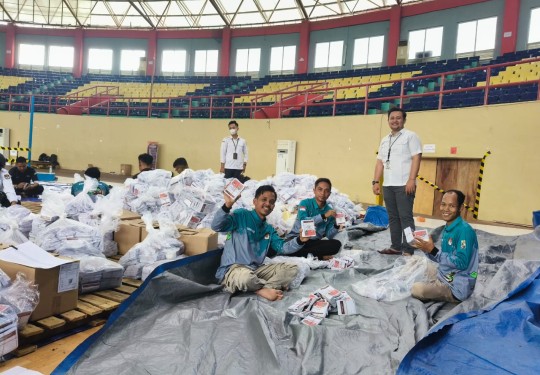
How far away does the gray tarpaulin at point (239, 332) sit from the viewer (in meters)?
1.91

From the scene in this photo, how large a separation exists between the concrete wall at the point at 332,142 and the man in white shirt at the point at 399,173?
14.6ft

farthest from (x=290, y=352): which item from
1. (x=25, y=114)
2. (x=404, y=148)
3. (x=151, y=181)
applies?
(x=25, y=114)

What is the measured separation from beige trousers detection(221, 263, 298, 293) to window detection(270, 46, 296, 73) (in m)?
16.8

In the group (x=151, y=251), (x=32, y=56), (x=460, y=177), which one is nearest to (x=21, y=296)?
(x=151, y=251)

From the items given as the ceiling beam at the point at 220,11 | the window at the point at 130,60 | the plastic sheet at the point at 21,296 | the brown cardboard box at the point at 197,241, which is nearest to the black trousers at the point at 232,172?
the brown cardboard box at the point at 197,241

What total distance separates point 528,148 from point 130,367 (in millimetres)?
7770

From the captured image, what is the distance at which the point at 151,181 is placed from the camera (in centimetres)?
498

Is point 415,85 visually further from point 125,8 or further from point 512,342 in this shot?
point 125,8

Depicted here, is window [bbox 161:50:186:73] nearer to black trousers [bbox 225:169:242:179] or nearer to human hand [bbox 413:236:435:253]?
black trousers [bbox 225:169:242:179]

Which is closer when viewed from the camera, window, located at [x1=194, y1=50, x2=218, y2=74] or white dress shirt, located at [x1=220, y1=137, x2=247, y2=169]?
white dress shirt, located at [x1=220, y1=137, x2=247, y2=169]

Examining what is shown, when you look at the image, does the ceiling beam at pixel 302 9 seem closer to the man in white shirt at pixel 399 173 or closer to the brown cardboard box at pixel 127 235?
the man in white shirt at pixel 399 173

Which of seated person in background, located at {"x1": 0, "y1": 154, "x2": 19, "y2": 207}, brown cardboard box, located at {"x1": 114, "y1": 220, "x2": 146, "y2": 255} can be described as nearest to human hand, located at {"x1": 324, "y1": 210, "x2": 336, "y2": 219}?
brown cardboard box, located at {"x1": 114, "y1": 220, "x2": 146, "y2": 255}

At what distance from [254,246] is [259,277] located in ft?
0.80

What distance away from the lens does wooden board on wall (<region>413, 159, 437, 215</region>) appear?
29.2 ft
